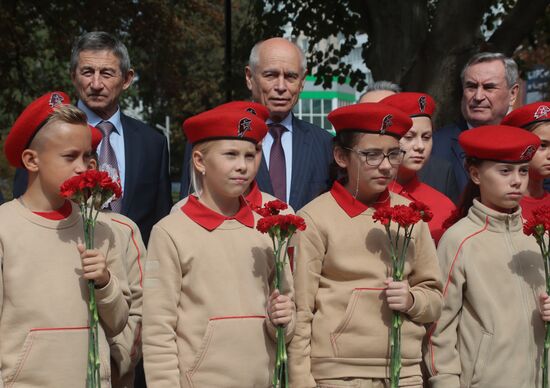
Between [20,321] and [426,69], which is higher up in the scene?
[426,69]

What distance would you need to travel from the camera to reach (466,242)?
5.34 meters

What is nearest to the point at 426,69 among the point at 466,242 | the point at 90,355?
the point at 466,242

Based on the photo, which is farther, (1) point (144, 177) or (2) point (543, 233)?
(1) point (144, 177)

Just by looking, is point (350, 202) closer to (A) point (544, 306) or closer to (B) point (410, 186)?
(B) point (410, 186)

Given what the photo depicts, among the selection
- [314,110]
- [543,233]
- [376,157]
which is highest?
[376,157]

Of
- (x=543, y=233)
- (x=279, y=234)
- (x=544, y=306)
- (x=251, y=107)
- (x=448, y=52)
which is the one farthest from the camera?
(x=448, y=52)

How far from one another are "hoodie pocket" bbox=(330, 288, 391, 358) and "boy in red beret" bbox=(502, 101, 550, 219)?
4.39ft

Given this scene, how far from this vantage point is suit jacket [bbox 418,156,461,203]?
21.4ft

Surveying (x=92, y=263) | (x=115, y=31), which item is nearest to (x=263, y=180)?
(x=92, y=263)

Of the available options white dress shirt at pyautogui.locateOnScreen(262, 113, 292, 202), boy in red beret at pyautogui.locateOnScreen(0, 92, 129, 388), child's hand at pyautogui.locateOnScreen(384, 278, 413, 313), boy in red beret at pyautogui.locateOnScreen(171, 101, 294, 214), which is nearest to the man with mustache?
white dress shirt at pyautogui.locateOnScreen(262, 113, 292, 202)

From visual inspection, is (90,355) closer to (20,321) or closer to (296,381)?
(20,321)

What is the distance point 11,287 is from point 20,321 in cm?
16

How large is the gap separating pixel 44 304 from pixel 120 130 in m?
2.18

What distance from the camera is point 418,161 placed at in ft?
19.7
